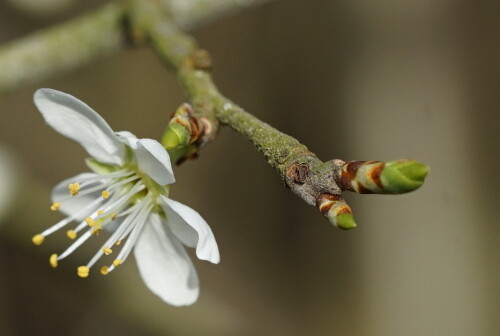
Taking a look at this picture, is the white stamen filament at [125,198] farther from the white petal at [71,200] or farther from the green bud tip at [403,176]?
the green bud tip at [403,176]

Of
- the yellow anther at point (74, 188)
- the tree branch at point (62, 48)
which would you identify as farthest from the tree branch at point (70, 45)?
the yellow anther at point (74, 188)

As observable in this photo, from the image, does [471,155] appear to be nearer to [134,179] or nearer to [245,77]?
[245,77]

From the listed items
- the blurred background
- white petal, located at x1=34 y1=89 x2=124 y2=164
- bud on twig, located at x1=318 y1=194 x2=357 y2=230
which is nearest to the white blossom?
white petal, located at x1=34 y1=89 x2=124 y2=164

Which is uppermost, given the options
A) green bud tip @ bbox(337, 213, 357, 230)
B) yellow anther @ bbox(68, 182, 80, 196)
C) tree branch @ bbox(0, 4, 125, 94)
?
tree branch @ bbox(0, 4, 125, 94)

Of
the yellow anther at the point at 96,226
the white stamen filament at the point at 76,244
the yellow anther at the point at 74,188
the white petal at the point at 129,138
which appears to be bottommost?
the white stamen filament at the point at 76,244

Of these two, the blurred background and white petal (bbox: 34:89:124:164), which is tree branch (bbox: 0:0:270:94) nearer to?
white petal (bbox: 34:89:124:164)

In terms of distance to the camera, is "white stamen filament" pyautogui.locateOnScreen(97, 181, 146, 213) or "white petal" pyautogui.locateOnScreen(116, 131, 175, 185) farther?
"white stamen filament" pyautogui.locateOnScreen(97, 181, 146, 213)

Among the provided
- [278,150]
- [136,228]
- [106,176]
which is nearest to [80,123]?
[106,176]

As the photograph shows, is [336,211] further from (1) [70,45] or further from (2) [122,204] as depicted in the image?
(1) [70,45]
